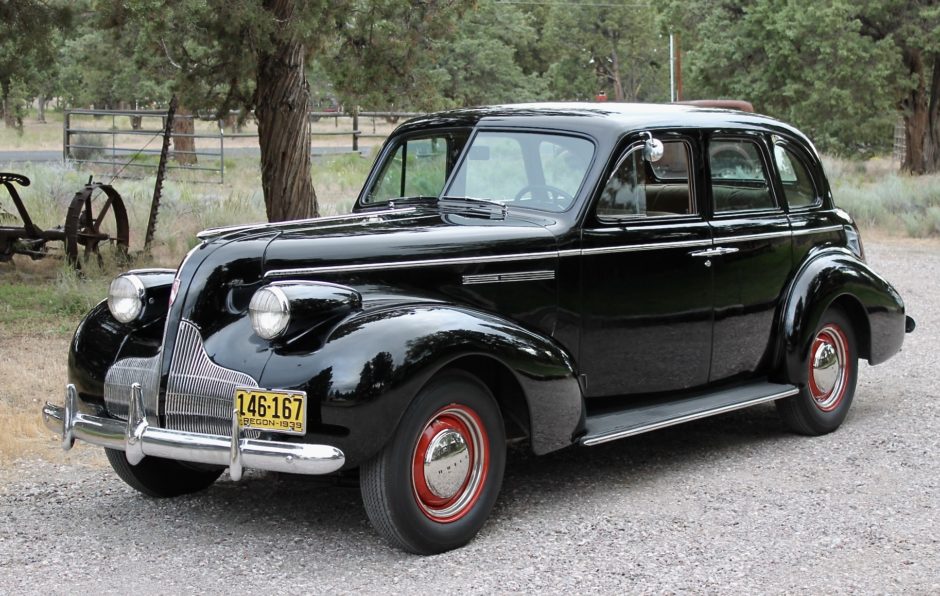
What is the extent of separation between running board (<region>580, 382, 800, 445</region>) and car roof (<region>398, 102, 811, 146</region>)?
1.41 metres

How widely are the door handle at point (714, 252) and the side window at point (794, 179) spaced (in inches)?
31.0

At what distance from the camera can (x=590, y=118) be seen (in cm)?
606

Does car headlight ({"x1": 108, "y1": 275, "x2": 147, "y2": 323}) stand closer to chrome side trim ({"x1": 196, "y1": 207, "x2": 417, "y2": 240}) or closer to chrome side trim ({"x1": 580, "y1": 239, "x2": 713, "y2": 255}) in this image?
chrome side trim ({"x1": 196, "y1": 207, "x2": 417, "y2": 240})

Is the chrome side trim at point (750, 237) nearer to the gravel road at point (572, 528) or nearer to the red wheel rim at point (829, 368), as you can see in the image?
the red wheel rim at point (829, 368)

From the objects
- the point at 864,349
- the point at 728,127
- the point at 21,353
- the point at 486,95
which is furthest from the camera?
the point at 486,95

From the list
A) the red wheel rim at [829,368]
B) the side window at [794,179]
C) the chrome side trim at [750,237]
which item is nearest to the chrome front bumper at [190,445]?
the chrome side trim at [750,237]

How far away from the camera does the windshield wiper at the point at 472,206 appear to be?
5840 millimetres

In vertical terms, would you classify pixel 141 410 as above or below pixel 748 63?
below

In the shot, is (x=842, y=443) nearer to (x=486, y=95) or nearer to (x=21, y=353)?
(x=21, y=353)

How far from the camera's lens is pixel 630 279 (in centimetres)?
594

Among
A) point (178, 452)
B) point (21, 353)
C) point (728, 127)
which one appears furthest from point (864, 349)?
point (21, 353)

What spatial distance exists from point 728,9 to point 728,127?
1070 inches

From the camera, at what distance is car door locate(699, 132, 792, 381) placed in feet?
21.1

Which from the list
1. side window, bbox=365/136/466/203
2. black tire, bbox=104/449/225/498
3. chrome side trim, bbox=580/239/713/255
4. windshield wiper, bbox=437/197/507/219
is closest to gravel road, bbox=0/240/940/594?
black tire, bbox=104/449/225/498
